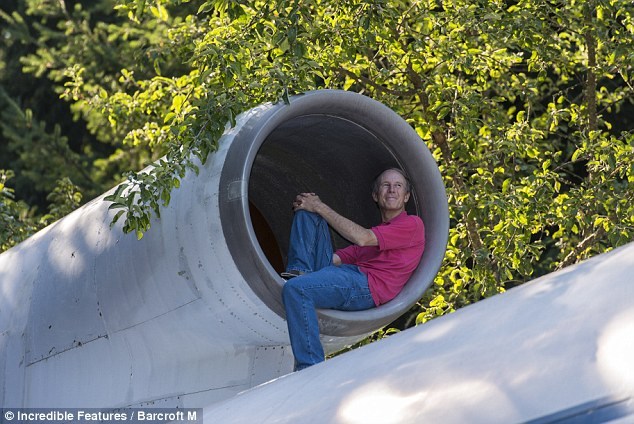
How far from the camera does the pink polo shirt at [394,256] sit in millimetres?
4914

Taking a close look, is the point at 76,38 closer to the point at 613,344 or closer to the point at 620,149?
the point at 620,149

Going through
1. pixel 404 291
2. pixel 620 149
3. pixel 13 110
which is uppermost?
pixel 13 110

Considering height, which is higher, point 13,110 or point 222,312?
point 13,110

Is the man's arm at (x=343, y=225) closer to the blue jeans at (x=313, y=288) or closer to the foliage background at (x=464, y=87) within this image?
the blue jeans at (x=313, y=288)

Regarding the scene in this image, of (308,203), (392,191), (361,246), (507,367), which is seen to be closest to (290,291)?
(308,203)

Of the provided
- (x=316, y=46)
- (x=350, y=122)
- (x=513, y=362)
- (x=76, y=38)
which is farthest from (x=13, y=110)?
(x=513, y=362)

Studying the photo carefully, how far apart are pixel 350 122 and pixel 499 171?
2.80m

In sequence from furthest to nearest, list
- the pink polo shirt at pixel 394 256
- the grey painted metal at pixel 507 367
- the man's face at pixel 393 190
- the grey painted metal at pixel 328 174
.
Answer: the man's face at pixel 393 190 → the pink polo shirt at pixel 394 256 → the grey painted metal at pixel 328 174 → the grey painted metal at pixel 507 367

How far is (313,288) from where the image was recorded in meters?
4.54

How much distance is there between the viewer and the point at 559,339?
239 centimetres

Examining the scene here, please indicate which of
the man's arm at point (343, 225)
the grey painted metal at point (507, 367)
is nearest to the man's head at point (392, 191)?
the man's arm at point (343, 225)

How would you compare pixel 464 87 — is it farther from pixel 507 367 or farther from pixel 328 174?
pixel 507 367

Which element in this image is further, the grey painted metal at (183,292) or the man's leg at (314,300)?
the grey painted metal at (183,292)

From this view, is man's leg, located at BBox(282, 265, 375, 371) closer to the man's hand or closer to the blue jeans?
the blue jeans
